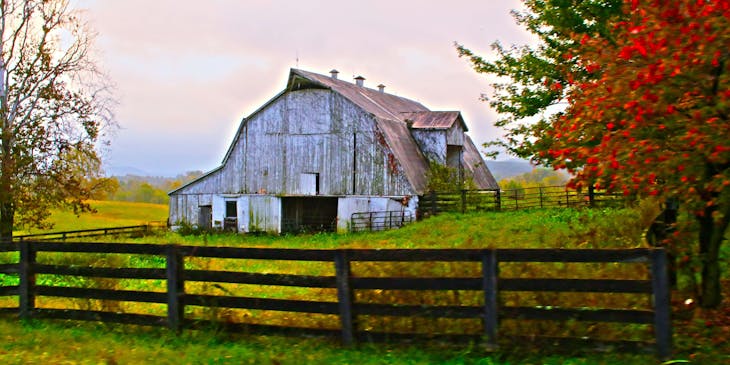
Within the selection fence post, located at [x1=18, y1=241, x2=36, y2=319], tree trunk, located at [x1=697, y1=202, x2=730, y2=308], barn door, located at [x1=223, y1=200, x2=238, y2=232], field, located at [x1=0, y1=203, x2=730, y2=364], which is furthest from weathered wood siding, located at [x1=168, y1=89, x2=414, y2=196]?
fence post, located at [x1=18, y1=241, x2=36, y2=319]

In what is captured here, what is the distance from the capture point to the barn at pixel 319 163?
33094 millimetres

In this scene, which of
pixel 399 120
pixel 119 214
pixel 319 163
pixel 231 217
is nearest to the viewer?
pixel 319 163

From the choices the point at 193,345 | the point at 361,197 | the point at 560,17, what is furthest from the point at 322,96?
the point at 193,345

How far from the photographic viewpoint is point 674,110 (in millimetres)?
7523

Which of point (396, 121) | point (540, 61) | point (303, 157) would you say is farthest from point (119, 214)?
point (540, 61)

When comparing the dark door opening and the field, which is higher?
the dark door opening

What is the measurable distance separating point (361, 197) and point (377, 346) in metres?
26.1

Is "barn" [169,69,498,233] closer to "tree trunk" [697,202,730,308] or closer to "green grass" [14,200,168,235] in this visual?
"tree trunk" [697,202,730,308]

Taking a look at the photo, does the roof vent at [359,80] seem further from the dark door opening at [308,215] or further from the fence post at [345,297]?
the fence post at [345,297]

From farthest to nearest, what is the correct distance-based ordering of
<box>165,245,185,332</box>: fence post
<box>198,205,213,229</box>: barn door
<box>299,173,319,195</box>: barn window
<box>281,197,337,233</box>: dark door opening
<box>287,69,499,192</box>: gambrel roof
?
1. <box>198,205,213,229</box>: barn door
2. <box>281,197,337,233</box>: dark door opening
3. <box>299,173,319,195</box>: barn window
4. <box>287,69,499,192</box>: gambrel roof
5. <box>165,245,185,332</box>: fence post

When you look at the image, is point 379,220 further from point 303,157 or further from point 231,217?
point 231,217

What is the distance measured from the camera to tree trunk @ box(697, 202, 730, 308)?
8.38 metres

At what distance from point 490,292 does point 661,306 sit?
1.72 metres

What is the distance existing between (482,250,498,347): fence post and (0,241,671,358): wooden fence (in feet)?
0.04
